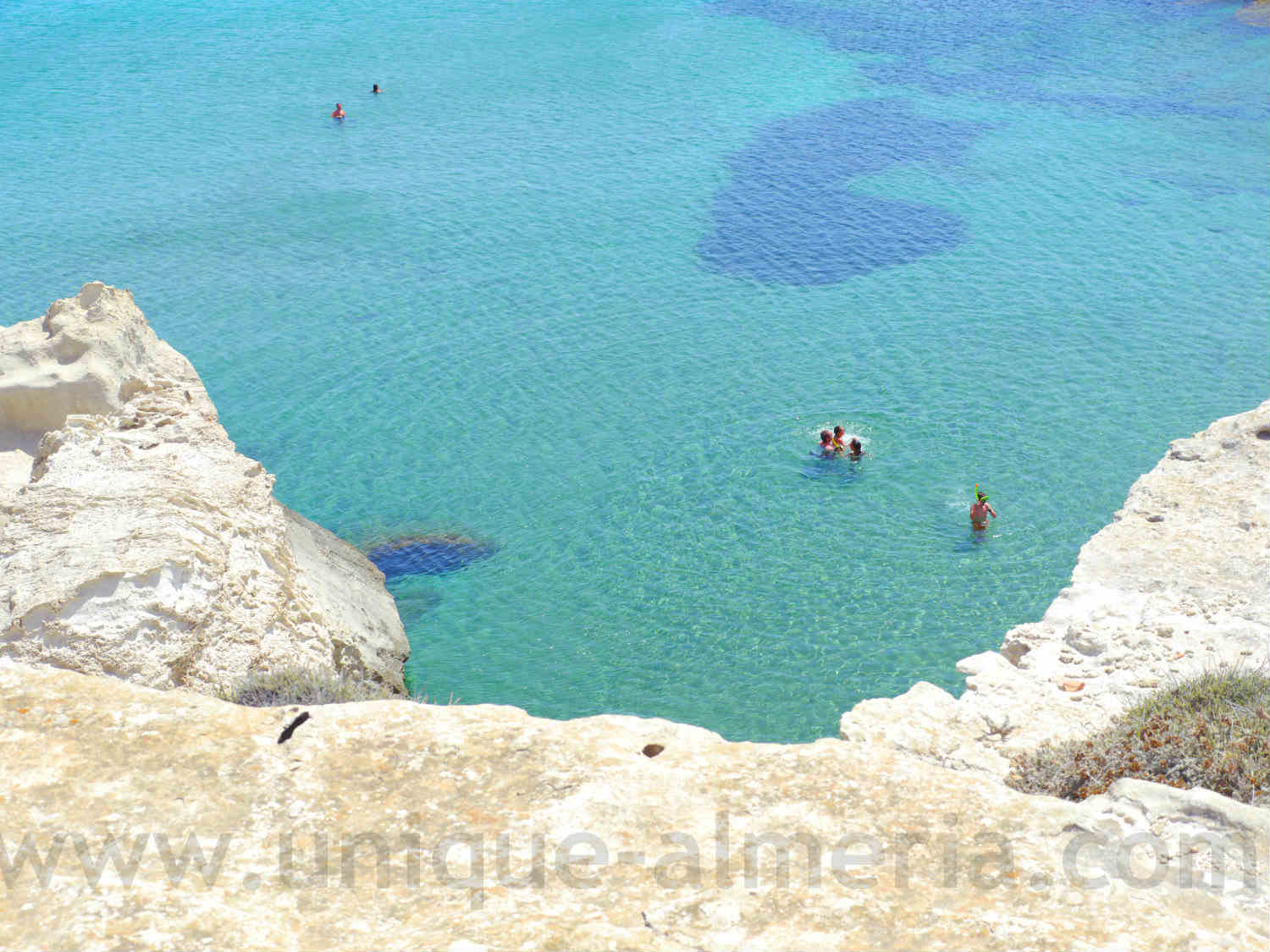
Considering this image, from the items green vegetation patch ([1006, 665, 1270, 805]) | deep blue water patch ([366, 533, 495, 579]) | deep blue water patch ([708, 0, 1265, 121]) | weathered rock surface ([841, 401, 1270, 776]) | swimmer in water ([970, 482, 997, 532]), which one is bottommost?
deep blue water patch ([366, 533, 495, 579])

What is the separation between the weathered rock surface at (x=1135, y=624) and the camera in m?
13.6

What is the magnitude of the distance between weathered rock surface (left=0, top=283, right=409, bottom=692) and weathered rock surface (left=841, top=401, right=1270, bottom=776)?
344 inches

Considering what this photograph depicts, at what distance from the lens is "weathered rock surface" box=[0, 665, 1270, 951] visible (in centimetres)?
808

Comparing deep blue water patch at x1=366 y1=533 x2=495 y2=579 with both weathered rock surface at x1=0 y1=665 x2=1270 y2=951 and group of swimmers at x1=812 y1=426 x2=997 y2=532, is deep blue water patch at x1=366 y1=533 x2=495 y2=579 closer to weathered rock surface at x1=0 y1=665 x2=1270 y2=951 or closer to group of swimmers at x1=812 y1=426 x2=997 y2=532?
group of swimmers at x1=812 y1=426 x2=997 y2=532

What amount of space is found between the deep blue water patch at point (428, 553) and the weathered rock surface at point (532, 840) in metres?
15.2

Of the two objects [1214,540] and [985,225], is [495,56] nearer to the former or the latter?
[985,225]

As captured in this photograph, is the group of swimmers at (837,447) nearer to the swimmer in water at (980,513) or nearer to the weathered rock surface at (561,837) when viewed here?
the swimmer in water at (980,513)

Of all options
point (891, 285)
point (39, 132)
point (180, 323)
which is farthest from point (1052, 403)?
point (39, 132)

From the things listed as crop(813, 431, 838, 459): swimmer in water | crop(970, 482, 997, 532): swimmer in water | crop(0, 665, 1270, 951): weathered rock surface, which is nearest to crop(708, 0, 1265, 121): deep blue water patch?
crop(813, 431, 838, 459): swimmer in water

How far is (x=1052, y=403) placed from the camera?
30.5 meters

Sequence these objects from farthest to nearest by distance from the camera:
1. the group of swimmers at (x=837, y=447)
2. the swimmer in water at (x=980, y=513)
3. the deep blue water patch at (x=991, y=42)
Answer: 1. the deep blue water patch at (x=991, y=42)
2. the group of swimmers at (x=837, y=447)
3. the swimmer in water at (x=980, y=513)

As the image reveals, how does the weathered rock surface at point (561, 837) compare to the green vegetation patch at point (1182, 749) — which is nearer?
the weathered rock surface at point (561, 837)

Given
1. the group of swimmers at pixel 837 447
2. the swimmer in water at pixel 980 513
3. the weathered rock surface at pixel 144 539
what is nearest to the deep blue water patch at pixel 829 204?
the group of swimmers at pixel 837 447

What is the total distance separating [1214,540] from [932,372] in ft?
48.2
